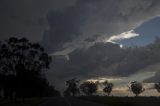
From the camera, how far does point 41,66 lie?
101688 millimetres

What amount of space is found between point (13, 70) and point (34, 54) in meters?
8.64

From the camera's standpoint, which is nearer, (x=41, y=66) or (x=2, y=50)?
(x=2, y=50)

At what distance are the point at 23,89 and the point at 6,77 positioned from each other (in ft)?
19.2

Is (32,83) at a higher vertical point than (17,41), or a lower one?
lower

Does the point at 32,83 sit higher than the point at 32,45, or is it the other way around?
the point at 32,45


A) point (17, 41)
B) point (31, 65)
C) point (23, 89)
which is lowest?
point (23, 89)

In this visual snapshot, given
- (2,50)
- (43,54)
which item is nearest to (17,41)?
(2,50)

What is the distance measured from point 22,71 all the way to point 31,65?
3912mm

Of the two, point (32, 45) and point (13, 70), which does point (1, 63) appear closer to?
point (13, 70)

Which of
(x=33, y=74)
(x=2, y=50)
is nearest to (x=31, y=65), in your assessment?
(x=33, y=74)

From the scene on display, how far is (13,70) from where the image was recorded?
92000 millimetres

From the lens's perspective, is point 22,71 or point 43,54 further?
point 43,54

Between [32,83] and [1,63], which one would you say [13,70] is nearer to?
[1,63]

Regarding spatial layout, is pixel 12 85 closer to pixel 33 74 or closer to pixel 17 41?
pixel 33 74
